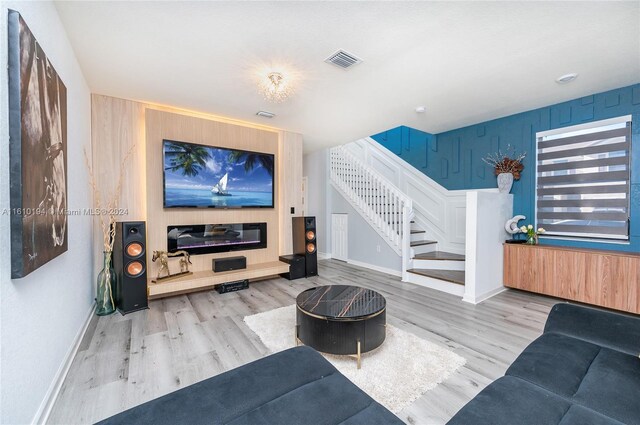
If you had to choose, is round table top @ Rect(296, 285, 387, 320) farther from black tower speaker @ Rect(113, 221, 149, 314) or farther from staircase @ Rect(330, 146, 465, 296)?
black tower speaker @ Rect(113, 221, 149, 314)

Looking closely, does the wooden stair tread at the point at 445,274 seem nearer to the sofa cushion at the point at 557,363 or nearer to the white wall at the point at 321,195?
the sofa cushion at the point at 557,363

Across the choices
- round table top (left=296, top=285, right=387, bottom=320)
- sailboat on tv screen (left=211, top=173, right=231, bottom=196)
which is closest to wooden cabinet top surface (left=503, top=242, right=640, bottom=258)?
round table top (left=296, top=285, right=387, bottom=320)

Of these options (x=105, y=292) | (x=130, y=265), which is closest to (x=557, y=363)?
(x=130, y=265)

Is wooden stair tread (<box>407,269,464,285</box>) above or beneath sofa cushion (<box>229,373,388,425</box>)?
beneath

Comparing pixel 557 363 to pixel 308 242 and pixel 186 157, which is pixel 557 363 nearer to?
pixel 308 242

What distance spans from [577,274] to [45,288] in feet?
16.7

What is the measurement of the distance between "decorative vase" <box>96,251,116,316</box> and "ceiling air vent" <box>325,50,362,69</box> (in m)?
3.25

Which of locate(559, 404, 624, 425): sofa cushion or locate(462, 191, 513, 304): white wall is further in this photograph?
locate(462, 191, 513, 304): white wall

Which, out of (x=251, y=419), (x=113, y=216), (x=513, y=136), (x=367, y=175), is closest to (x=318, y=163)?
(x=367, y=175)

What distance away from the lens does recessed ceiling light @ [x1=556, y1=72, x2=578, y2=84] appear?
2.89 metres

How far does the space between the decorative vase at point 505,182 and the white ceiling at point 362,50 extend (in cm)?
97

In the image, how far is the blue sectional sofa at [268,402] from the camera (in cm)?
94

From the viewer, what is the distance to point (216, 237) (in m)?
4.09

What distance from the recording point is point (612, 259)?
2986 millimetres
